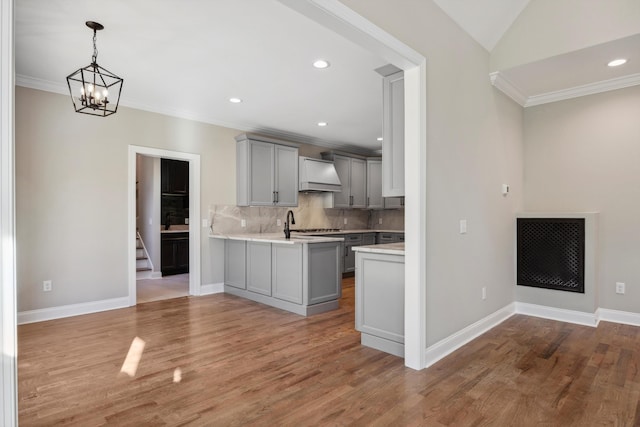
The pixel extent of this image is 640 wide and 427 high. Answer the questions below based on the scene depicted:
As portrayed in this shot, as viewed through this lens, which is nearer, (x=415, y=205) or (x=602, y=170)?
(x=415, y=205)

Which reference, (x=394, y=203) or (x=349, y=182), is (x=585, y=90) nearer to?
(x=394, y=203)

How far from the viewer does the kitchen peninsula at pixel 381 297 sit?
2.92 metres

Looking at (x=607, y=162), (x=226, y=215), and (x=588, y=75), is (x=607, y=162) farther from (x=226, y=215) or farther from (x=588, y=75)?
(x=226, y=215)

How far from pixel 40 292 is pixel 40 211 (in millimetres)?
884

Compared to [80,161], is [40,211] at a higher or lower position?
lower

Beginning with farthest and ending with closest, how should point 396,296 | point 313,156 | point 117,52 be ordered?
point 313,156, point 117,52, point 396,296

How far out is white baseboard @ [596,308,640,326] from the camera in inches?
147

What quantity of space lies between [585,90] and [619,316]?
8.06ft

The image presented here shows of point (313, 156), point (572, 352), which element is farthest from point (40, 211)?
point (572, 352)

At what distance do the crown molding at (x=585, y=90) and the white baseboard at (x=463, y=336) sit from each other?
243 cm

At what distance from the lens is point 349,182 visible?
737cm

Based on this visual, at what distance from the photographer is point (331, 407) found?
2152 mm

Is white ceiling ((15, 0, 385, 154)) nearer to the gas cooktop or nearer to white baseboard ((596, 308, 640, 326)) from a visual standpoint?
the gas cooktop

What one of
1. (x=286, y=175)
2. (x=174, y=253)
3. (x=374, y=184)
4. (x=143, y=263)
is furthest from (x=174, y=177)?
(x=374, y=184)
